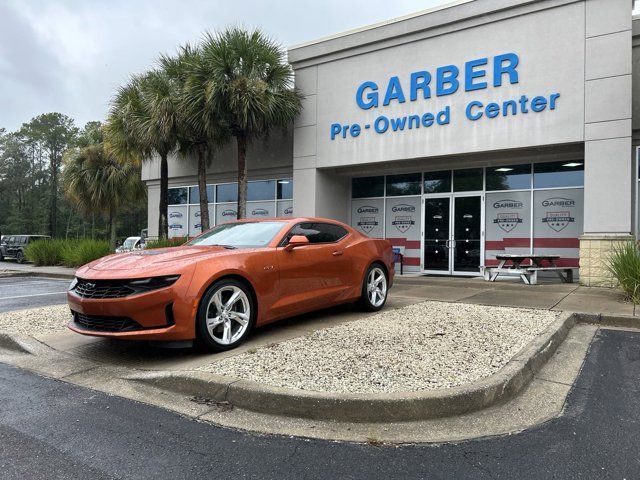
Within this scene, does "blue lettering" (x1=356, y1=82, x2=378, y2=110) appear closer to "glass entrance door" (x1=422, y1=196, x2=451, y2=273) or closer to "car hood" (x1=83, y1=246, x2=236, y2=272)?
"glass entrance door" (x1=422, y1=196, x2=451, y2=273)

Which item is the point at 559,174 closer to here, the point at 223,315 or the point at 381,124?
the point at 381,124

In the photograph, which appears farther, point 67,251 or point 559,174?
point 67,251

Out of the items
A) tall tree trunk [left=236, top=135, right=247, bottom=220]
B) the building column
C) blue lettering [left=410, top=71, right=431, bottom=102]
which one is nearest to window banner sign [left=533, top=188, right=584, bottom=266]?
the building column

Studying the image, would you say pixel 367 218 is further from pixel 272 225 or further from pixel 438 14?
pixel 272 225

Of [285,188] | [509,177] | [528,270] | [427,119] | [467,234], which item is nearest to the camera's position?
[528,270]

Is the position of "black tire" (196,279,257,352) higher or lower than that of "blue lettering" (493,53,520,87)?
lower

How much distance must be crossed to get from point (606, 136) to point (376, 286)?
22.9 feet

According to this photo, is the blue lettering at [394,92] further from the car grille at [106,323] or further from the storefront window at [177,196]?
the car grille at [106,323]

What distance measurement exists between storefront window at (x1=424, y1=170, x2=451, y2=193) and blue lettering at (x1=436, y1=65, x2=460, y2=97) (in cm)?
264

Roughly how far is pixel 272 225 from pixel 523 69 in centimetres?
860

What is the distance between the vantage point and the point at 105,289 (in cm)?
447

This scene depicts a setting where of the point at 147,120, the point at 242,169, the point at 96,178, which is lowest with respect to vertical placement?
the point at 242,169

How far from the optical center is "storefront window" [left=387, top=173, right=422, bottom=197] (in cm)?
1468

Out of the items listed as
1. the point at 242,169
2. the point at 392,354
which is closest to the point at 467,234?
the point at 242,169
